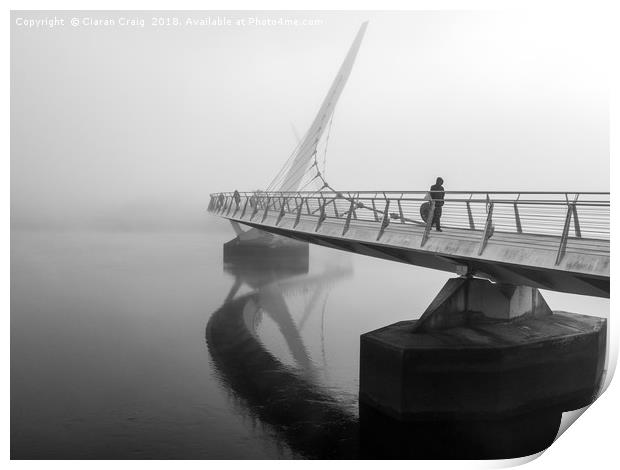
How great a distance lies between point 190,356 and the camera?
14.4 m

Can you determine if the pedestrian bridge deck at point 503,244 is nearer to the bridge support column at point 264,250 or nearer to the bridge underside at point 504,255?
the bridge underside at point 504,255

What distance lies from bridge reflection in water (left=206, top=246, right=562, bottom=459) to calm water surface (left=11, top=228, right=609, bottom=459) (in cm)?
4

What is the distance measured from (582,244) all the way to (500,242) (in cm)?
100

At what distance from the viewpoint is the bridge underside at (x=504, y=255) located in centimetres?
711

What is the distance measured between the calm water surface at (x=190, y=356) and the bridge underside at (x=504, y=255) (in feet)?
9.62

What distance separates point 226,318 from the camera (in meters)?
19.7

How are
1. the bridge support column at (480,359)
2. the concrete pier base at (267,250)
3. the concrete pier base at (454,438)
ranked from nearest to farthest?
the concrete pier base at (454,438), the bridge support column at (480,359), the concrete pier base at (267,250)

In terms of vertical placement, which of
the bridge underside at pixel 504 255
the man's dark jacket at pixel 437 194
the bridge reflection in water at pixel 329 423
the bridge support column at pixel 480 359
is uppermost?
A: the man's dark jacket at pixel 437 194

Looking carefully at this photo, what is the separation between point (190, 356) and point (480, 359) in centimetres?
738

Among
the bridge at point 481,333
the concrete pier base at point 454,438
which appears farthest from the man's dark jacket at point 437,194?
the concrete pier base at point 454,438

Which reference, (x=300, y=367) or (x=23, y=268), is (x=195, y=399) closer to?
(x=300, y=367)

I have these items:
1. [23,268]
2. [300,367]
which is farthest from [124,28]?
[23,268]

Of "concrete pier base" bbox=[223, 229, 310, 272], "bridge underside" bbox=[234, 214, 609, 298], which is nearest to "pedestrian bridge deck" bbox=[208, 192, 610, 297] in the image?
"bridge underside" bbox=[234, 214, 609, 298]

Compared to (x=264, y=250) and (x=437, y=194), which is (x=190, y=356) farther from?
(x=264, y=250)
